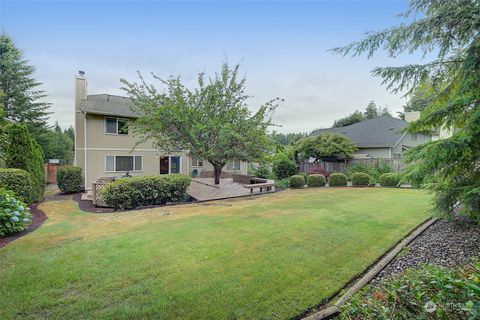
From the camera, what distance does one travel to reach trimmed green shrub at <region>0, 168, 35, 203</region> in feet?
29.9

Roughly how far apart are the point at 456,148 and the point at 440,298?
2.83 meters

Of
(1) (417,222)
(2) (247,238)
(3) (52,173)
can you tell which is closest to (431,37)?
(1) (417,222)

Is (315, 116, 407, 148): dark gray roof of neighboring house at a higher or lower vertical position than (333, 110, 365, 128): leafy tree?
lower

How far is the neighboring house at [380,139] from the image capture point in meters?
22.3

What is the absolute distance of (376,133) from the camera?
2392cm

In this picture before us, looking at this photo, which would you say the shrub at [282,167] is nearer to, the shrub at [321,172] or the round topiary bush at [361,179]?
the shrub at [321,172]

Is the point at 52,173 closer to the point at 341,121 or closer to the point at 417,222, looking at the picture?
the point at 417,222

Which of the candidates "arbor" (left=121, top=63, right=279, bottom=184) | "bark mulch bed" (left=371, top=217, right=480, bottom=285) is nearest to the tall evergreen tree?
"arbor" (left=121, top=63, right=279, bottom=184)

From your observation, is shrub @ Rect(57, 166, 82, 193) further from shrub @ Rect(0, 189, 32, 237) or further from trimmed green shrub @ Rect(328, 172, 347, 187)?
trimmed green shrub @ Rect(328, 172, 347, 187)

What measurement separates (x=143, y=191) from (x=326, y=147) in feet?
48.8

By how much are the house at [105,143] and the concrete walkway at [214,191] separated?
1.53 metres

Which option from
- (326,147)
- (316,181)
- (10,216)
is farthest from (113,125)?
(326,147)

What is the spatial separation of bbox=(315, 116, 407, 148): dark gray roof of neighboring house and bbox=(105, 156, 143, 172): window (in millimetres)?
18507

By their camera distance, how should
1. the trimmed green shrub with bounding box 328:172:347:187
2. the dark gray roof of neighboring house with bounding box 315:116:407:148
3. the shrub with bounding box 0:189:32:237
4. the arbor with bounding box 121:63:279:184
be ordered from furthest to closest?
the dark gray roof of neighboring house with bounding box 315:116:407:148 < the trimmed green shrub with bounding box 328:172:347:187 < the arbor with bounding box 121:63:279:184 < the shrub with bounding box 0:189:32:237
